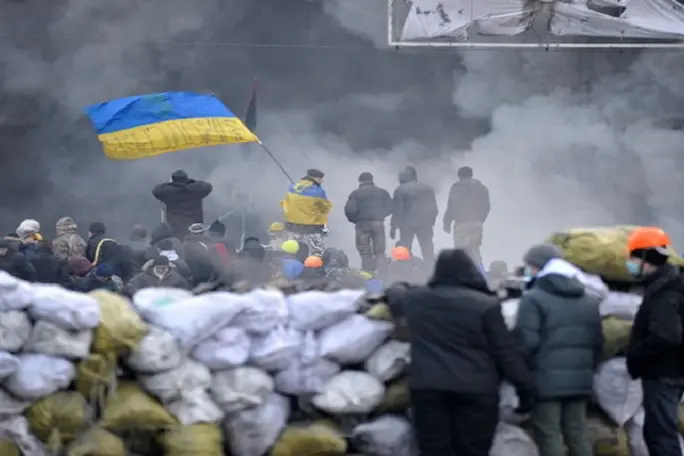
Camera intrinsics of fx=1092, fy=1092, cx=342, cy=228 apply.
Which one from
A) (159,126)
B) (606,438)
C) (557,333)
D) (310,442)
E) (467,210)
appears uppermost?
(159,126)

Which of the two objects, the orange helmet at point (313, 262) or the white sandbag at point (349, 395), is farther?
the orange helmet at point (313, 262)

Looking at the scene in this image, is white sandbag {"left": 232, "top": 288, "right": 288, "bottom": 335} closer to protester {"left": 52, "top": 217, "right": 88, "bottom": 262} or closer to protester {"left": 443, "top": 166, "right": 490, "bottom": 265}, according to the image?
protester {"left": 52, "top": 217, "right": 88, "bottom": 262}

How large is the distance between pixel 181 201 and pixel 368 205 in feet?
7.67

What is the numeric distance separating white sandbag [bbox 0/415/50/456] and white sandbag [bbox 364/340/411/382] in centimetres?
179

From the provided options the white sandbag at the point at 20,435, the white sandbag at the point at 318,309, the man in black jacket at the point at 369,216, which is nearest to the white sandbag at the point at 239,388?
the white sandbag at the point at 318,309

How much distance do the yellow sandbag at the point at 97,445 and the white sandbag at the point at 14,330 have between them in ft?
1.84

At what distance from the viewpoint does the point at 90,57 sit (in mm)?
15695

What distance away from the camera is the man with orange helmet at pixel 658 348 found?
5.60 meters

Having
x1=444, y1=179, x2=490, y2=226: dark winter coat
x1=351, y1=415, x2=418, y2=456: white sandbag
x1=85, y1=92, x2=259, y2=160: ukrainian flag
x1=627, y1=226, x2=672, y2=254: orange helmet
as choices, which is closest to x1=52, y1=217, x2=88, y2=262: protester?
x1=85, y1=92, x2=259, y2=160: ukrainian flag

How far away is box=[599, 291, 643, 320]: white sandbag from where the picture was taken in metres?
6.23

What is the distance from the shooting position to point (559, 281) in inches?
228

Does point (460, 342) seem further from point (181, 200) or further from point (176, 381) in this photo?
point (181, 200)

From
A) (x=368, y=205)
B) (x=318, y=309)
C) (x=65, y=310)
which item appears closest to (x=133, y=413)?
(x=65, y=310)

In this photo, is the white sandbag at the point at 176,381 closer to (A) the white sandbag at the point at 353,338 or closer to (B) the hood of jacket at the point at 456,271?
(A) the white sandbag at the point at 353,338
